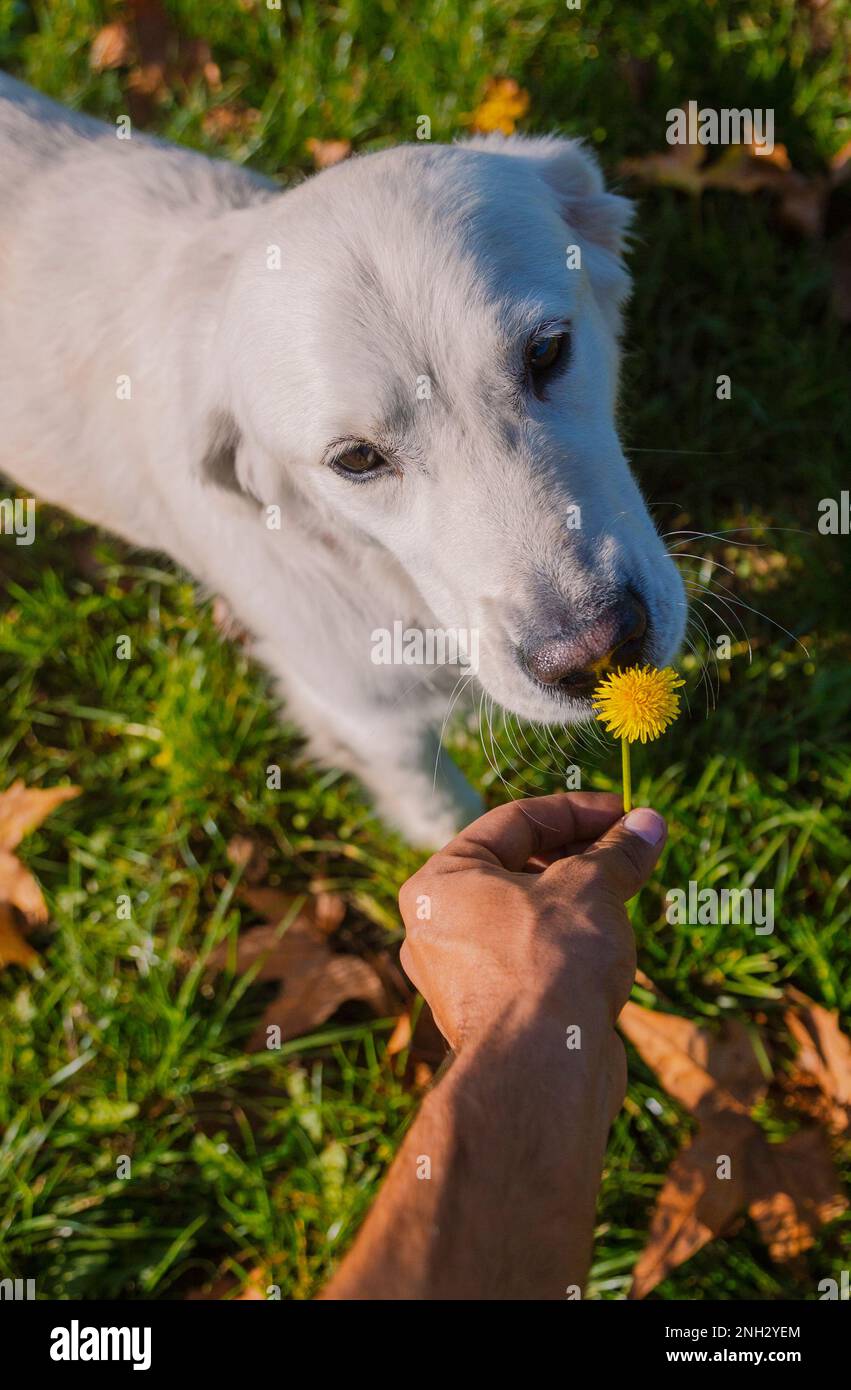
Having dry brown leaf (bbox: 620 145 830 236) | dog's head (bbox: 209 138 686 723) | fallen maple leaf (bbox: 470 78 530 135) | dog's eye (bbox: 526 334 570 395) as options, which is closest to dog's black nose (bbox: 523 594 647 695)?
dog's head (bbox: 209 138 686 723)

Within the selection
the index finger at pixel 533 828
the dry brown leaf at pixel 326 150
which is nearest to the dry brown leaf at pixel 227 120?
the dry brown leaf at pixel 326 150

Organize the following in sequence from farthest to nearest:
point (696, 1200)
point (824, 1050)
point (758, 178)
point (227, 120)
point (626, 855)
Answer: point (227, 120)
point (758, 178)
point (824, 1050)
point (696, 1200)
point (626, 855)

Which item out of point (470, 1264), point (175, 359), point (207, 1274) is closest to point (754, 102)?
point (175, 359)

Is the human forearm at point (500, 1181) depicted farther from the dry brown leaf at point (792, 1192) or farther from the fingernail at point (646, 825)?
the dry brown leaf at point (792, 1192)

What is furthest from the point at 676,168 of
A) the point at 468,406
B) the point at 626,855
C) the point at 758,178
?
the point at 626,855

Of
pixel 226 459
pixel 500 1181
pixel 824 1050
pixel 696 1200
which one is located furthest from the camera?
pixel 824 1050

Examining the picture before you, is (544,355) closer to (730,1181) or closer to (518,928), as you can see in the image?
(518,928)
